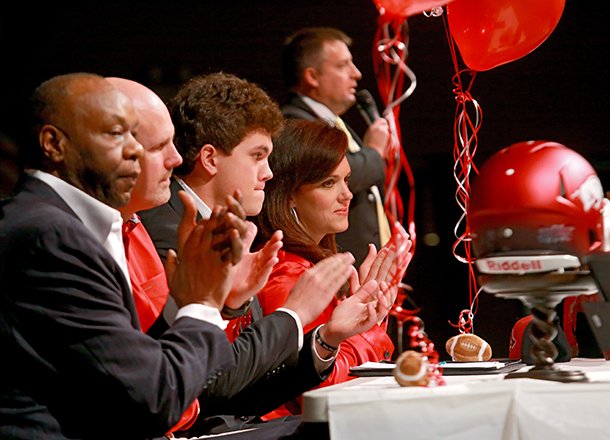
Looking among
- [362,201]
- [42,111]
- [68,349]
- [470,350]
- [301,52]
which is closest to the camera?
[68,349]

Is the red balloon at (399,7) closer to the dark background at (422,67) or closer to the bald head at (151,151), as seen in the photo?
the bald head at (151,151)

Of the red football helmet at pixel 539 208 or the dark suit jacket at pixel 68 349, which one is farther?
the red football helmet at pixel 539 208

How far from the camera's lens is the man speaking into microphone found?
3.24 meters

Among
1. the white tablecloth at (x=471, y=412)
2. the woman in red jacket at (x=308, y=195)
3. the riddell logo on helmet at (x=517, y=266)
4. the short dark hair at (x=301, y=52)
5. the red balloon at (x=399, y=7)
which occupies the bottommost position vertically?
the white tablecloth at (x=471, y=412)

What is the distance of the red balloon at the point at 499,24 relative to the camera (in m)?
2.05

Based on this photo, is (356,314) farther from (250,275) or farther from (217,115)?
(217,115)

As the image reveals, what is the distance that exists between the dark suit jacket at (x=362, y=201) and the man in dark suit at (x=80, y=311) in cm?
181

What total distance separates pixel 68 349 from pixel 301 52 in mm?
2461

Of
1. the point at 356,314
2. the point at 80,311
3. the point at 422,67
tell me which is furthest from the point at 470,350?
the point at 422,67

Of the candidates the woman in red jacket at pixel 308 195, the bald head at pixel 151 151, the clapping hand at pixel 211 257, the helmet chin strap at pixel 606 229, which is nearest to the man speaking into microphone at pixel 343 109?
the woman in red jacket at pixel 308 195

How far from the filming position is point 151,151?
1.81 m

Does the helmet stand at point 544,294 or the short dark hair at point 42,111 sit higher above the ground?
the short dark hair at point 42,111

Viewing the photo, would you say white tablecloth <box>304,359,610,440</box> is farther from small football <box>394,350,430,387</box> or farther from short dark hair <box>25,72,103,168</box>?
short dark hair <box>25,72,103,168</box>

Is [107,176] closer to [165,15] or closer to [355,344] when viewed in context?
[355,344]
